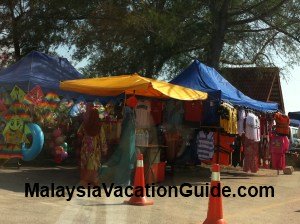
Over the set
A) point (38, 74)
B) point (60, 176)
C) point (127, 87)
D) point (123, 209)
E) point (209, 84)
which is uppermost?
point (38, 74)

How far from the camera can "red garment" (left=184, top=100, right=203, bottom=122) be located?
13.1 meters

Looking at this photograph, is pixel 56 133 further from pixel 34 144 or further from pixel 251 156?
pixel 251 156

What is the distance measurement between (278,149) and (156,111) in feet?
14.6

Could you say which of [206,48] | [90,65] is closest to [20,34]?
[90,65]

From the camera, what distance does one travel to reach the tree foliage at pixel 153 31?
56.3 feet

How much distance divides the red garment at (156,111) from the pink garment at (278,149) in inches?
161

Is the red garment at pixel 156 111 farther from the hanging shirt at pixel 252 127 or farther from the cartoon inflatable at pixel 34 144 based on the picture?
the cartoon inflatable at pixel 34 144

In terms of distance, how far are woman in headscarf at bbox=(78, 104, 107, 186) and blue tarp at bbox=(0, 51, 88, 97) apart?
3708 mm

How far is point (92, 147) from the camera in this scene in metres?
10.7

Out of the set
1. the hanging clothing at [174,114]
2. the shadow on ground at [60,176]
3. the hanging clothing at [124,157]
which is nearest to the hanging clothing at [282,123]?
the shadow on ground at [60,176]

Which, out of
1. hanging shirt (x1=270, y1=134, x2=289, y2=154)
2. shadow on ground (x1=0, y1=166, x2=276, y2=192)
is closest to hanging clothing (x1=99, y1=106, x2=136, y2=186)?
shadow on ground (x1=0, y1=166, x2=276, y2=192)

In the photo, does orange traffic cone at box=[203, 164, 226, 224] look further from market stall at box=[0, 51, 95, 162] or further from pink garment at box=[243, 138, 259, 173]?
pink garment at box=[243, 138, 259, 173]

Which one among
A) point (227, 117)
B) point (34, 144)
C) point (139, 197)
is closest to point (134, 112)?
point (227, 117)

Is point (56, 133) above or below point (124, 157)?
above
